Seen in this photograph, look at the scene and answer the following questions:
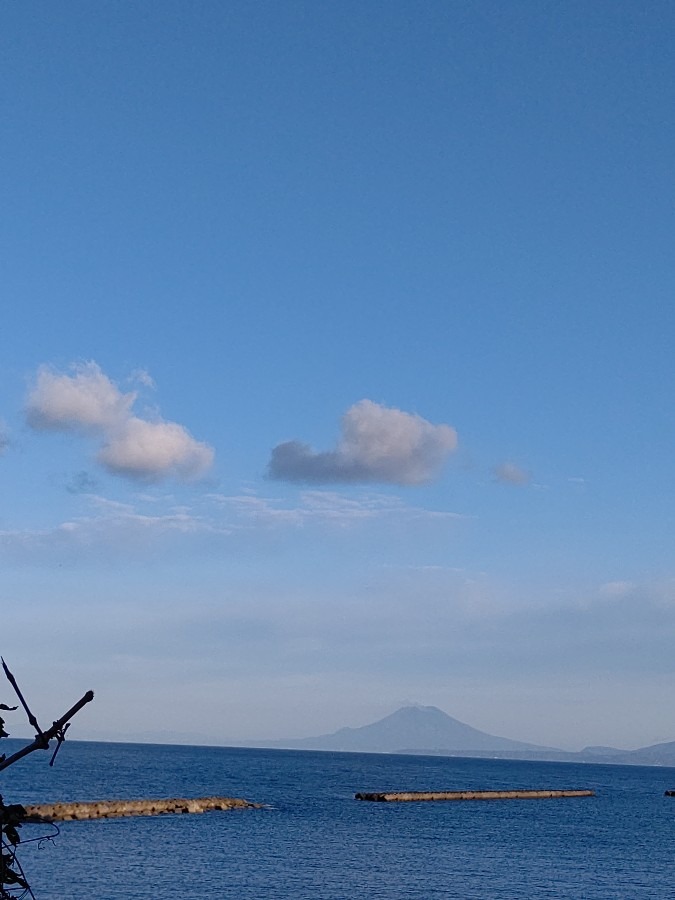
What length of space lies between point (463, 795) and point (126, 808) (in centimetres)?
6354

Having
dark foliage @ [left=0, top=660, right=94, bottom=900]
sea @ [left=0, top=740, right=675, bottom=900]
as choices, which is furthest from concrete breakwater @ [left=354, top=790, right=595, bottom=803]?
dark foliage @ [left=0, top=660, right=94, bottom=900]

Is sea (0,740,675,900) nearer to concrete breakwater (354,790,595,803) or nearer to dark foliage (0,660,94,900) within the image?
concrete breakwater (354,790,595,803)

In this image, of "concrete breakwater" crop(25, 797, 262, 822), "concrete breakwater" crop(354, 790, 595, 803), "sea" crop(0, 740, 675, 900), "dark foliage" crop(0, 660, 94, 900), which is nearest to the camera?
"dark foliage" crop(0, 660, 94, 900)

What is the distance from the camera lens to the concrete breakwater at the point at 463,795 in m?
138

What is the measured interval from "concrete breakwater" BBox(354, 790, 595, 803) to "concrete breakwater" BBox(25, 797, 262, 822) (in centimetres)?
2691

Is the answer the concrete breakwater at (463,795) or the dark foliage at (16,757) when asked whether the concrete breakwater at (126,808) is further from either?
the dark foliage at (16,757)

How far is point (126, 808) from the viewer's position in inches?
3917

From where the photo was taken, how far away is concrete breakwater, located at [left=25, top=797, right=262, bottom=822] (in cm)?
9181

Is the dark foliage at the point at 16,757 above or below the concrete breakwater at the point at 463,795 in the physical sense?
above

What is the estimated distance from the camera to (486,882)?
212ft

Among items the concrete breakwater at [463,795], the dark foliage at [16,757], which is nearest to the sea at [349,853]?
the concrete breakwater at [463,795]

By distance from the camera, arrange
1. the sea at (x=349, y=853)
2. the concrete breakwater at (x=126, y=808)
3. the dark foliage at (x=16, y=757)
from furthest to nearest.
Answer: the concrete breakwater at (x=126, y=808) → the sea at (x=349, y=853) → the dark foliage at (x=16, y=757)

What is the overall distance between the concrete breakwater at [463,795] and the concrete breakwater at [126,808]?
26.9m

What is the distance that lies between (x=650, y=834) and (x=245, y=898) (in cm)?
6936
